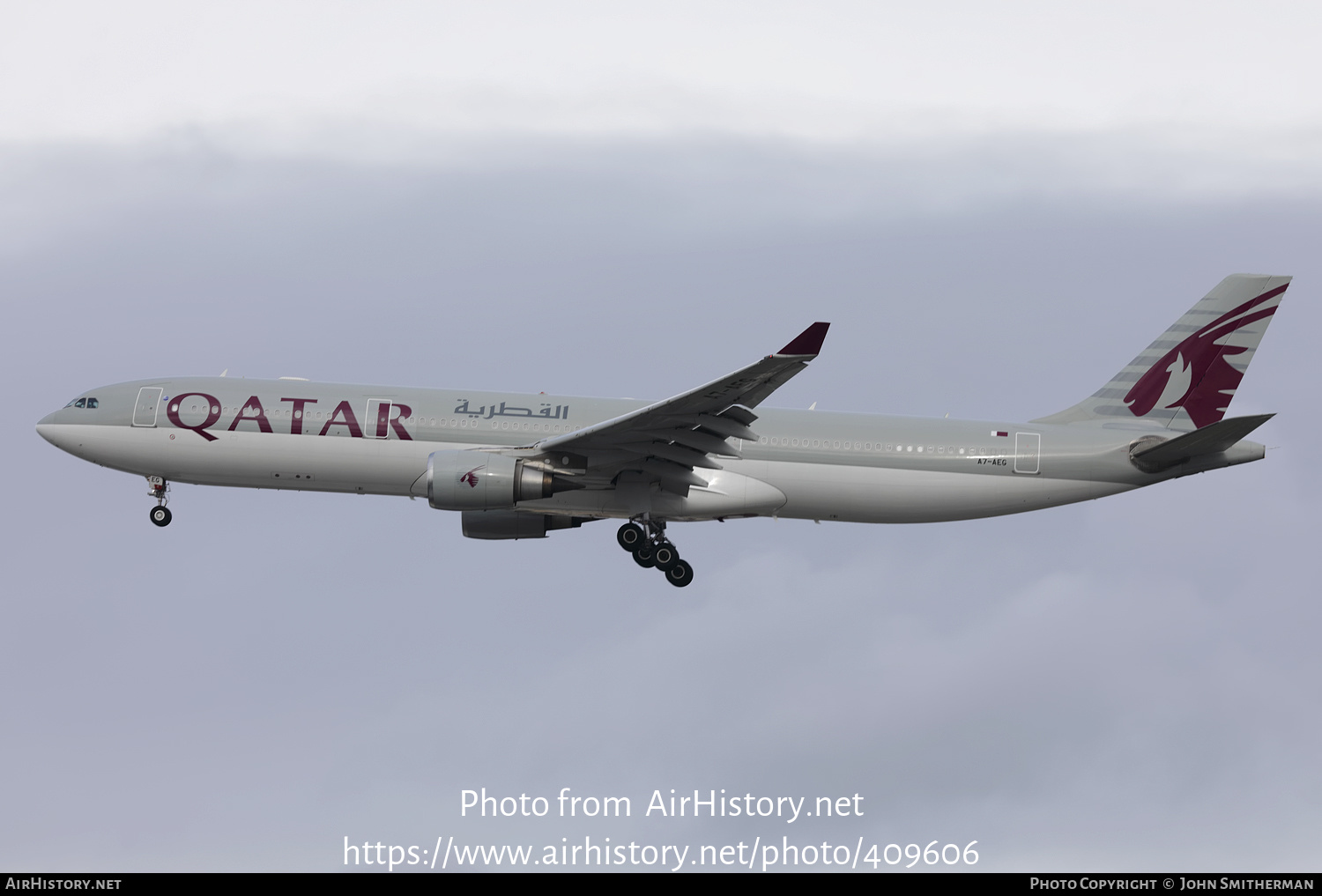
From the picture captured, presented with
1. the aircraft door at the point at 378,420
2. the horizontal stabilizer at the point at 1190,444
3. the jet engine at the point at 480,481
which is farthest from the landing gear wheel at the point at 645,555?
the horizontal stabilizer at the point at 1190,444

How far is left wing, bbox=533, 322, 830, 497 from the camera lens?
30469 millimetres

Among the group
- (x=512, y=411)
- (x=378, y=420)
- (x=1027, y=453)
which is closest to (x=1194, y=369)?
(x=1027, y=453)

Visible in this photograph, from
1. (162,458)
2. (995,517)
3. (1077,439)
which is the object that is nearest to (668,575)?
(995,517)

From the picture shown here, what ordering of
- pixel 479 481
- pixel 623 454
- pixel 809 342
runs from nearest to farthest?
pixel 809 342 < pixel 479 481 < pixel 623 454

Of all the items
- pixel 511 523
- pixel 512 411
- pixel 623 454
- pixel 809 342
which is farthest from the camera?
pixel 511 523

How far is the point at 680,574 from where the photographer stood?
35.9 meters

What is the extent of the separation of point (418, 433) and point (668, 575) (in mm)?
7621

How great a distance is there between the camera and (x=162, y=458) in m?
35.6

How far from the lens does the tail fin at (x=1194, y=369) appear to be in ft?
122

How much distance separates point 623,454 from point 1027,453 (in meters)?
10.9

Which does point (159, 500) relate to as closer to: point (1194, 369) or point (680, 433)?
point (680, 433)

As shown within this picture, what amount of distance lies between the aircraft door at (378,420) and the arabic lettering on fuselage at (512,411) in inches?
71.0

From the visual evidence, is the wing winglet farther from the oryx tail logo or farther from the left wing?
the oryx tail logo

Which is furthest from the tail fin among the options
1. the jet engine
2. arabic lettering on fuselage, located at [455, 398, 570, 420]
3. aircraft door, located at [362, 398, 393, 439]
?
aircraft door, located at [362, 398, 393, 439]
